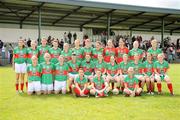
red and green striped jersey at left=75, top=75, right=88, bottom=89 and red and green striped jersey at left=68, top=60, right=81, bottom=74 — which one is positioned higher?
red and green striped jersey at left=68, top=60, right=81, bottom=74

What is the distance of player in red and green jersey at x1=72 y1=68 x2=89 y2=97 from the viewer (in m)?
9.66

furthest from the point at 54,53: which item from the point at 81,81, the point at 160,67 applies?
the point at 160,67

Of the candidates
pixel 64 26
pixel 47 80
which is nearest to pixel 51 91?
pixel 47 80

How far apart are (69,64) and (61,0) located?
12.4 metres

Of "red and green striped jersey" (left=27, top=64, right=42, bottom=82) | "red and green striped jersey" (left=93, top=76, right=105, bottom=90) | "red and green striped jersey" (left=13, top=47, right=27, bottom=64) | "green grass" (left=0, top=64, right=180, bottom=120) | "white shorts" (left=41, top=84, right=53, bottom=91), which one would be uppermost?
"red and green striped jersey" (left=13, top=47, right=27, bottom=64)

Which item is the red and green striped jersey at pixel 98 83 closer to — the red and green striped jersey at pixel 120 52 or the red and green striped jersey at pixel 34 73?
the red and green striped jersey at pixel 120 52

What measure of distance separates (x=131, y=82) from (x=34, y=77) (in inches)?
108

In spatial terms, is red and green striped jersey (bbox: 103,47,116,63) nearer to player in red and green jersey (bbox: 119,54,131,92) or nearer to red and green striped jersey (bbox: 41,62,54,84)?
player in red and green jersey (bbox: 119,54,131,92)

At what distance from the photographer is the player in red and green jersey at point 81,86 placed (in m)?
9.66

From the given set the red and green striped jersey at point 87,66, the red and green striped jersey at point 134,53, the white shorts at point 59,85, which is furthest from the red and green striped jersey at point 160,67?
the white shorts at point 59,85

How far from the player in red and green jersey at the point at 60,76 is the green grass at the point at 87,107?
448 millimetres

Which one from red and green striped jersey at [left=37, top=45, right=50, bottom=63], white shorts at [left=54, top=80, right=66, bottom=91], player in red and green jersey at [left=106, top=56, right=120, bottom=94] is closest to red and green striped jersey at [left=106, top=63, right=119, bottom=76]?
player in red and green jersey at [left=106, top=56, right=120, bottom=94]

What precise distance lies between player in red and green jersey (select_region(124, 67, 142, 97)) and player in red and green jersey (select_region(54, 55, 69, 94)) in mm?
1757

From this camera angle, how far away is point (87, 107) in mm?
8094
